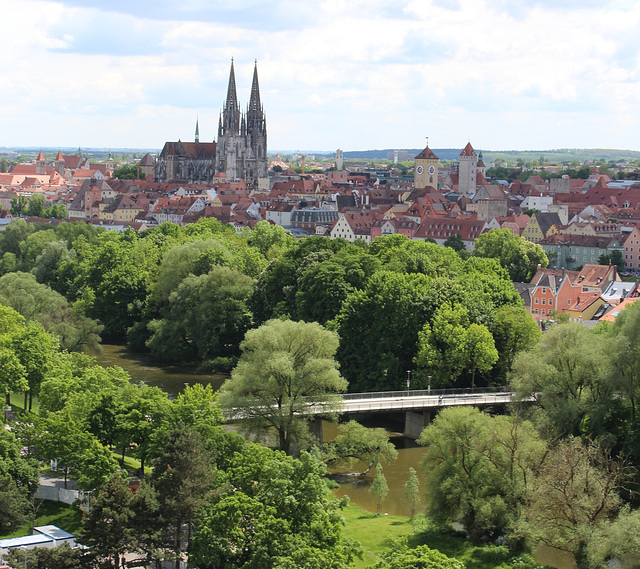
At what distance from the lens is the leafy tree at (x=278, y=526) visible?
2964 centimetres

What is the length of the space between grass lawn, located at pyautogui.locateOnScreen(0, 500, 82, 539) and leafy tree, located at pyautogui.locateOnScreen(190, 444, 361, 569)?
6.10 meters

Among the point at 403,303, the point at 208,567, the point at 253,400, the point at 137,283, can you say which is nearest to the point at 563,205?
the point at 137,283

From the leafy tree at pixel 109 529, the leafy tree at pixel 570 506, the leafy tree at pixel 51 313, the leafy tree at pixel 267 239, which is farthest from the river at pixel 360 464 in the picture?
the leafy tree at pixel 267 239

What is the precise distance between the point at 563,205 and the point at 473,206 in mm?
17731

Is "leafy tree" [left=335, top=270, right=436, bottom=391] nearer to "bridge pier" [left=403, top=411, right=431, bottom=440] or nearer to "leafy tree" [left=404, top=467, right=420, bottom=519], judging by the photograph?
"bridge pier" [left=403, top=411, right=431, bottom=440]

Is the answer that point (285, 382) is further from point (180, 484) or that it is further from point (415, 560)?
point (415, 560)

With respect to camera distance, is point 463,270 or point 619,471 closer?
point 619,471

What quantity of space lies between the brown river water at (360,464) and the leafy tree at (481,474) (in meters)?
2.10

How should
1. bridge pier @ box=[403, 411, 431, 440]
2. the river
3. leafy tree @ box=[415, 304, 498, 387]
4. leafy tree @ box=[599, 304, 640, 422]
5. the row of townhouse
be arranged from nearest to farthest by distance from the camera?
leafy tree @ box=[599, 304, 640, 422] < the river < bridge pier @ box=[403, 411, 431, 440] < leafy tree @ box=[415, 304, 498, 387] < the row of townhouse

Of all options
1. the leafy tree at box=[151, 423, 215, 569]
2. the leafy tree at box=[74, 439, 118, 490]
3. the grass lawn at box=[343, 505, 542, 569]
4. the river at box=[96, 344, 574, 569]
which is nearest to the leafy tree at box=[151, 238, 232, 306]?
the river at box=[96, 344, 574, 569]

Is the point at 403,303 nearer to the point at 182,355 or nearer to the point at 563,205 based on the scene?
the point at 182,355

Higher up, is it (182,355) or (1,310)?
(1,310)

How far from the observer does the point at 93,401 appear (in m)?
40.4

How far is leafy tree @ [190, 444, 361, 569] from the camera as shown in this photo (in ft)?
97.2
